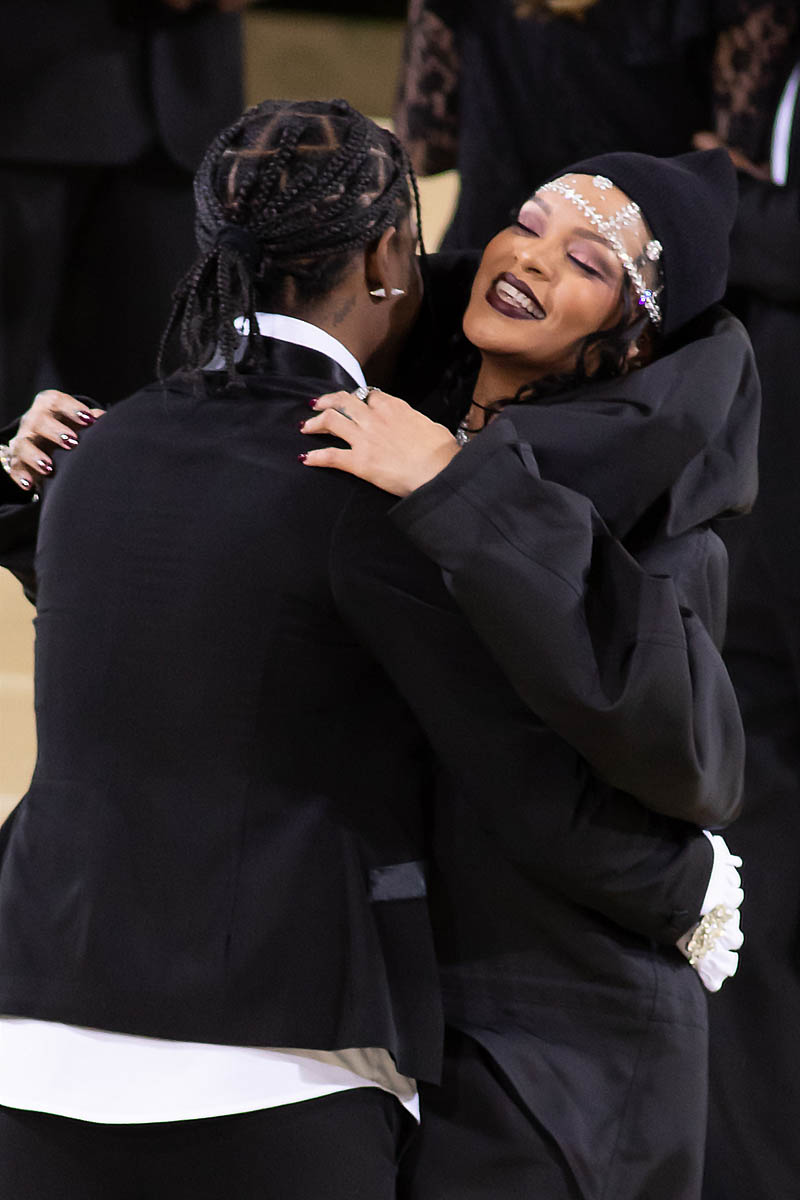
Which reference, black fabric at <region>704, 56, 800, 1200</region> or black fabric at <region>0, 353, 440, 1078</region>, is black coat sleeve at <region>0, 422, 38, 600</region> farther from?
black fabric at <region>704, 56, 800, 1200</region>

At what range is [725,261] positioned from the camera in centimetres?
162

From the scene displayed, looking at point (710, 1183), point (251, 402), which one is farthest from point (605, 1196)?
point (710, 1183)

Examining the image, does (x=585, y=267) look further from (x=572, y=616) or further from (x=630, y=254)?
(x=572, y=616)

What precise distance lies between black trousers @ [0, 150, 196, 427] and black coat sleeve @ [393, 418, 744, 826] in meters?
2.01

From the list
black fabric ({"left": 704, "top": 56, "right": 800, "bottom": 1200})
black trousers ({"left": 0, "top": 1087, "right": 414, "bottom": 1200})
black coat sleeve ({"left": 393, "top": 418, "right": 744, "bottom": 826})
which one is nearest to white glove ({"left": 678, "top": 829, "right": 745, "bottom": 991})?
black coat sleeve ({"left": 393, "top": 418, "right": 744, "bottom": 826})

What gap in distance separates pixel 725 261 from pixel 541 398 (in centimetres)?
25

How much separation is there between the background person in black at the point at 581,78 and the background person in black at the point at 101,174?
0.51m

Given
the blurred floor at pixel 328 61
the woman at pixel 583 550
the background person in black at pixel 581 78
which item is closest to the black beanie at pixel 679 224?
the woman at pixel 583 550

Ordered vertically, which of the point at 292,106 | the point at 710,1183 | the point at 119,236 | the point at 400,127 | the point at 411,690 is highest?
the point at 292,106

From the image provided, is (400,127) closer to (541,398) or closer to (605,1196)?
(541,398)

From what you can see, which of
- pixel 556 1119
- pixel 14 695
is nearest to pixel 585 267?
pixel 556 1119

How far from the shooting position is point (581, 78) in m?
2.71

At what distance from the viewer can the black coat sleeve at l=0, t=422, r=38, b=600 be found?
1523 mm

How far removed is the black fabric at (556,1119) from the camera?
4.45ft
